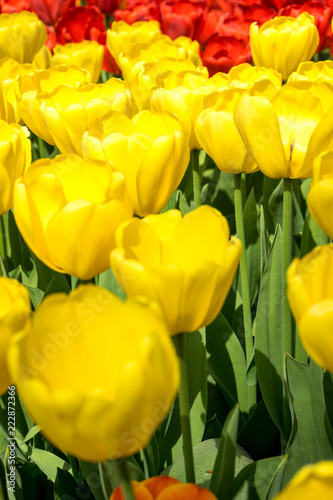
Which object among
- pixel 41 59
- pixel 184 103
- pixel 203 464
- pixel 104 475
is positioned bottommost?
pixel 203 464

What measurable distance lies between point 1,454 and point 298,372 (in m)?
0.40

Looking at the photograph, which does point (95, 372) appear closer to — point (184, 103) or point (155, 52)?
point (184, 103)

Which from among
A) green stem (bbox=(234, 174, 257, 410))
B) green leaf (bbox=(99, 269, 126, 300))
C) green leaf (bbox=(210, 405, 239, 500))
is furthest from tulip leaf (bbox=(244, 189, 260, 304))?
green leaf (bbox=(210, 405, 239, 500))

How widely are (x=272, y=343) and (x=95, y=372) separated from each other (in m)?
0.51

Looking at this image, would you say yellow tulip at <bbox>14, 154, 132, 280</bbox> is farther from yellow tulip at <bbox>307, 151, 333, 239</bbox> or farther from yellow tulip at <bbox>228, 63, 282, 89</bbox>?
yellow tulip at <bbox>228, 63, 282, 89</bbox>

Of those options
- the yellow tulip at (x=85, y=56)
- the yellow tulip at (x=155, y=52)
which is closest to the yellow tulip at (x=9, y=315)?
the yellow tulip at (x=155, y=52)

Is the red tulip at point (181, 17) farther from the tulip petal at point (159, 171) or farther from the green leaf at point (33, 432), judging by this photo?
the green leaf at point (33, 432)

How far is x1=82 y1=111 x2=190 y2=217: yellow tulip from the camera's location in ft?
2.74

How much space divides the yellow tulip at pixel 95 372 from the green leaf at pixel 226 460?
0.14 meters

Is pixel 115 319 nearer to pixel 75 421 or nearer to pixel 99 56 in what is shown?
pixel 75 421

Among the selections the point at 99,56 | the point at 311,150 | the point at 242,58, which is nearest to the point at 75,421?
the point at 311,150

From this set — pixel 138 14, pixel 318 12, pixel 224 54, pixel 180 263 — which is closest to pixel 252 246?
pixel 180 263

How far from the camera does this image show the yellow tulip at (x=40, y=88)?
1.14m

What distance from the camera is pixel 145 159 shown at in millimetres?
835
